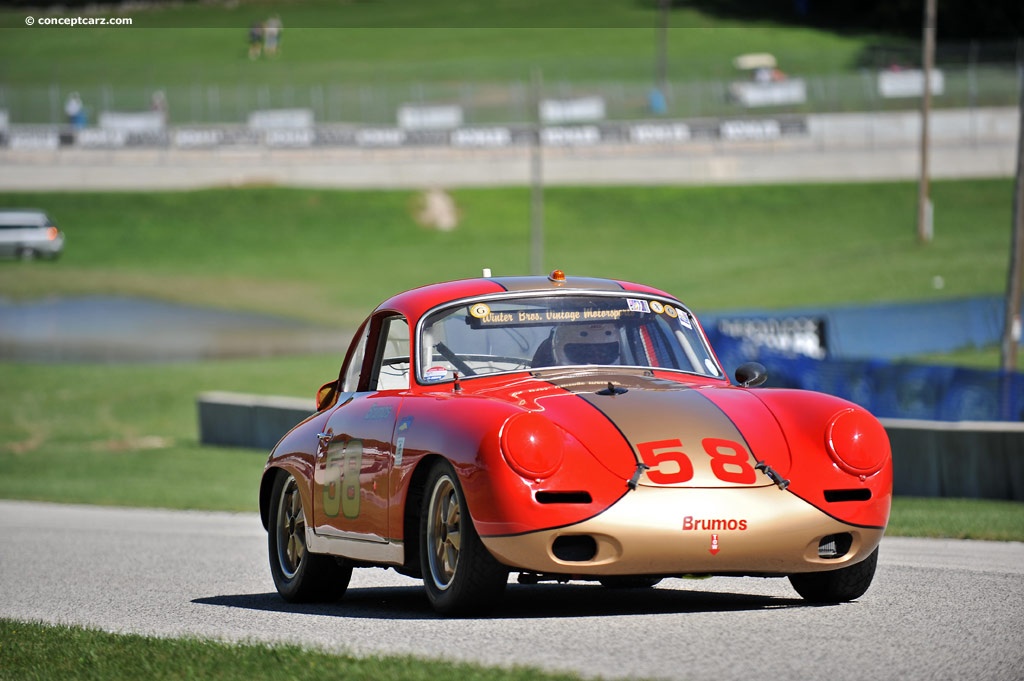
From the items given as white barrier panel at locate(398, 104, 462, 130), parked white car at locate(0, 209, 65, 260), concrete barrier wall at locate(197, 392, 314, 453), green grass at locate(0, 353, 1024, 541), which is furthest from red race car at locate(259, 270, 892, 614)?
white barrier panel at locate(398, 104, 462, 130)

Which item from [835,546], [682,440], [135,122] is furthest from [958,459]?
[135,122]

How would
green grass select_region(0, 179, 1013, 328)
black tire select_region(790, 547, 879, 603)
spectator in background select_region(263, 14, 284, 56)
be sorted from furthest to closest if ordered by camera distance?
spectator in background select_region(263, 14, 284, 56), green grass select_region(0, 179, 1013, 328), black tire select_region(790, 547, 879, 603)

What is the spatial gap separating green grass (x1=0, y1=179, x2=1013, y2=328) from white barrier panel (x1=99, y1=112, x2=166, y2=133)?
3.95 m

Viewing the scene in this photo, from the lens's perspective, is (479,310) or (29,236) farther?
(29,236)

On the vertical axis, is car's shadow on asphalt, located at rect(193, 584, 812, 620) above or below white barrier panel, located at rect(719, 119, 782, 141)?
above

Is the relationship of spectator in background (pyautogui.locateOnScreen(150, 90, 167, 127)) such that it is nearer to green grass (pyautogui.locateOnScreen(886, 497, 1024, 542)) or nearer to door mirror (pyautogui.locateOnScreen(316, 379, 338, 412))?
green grass (pyautogui.locateOnScreen(886, 497, 1024, 542))

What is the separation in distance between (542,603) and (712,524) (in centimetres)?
145

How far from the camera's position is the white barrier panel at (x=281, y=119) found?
65.1 metres

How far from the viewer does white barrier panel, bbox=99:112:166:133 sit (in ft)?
209

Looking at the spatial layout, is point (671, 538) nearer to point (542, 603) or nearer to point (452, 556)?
point (452, 556)

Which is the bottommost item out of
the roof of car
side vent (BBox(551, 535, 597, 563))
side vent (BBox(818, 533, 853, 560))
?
side vent (BBox(818, 533, 853, 560))

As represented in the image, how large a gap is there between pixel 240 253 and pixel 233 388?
22829 mm

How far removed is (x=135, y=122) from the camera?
210 feet

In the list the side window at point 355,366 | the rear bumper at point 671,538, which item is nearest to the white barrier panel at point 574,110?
the side window at point 355,366
